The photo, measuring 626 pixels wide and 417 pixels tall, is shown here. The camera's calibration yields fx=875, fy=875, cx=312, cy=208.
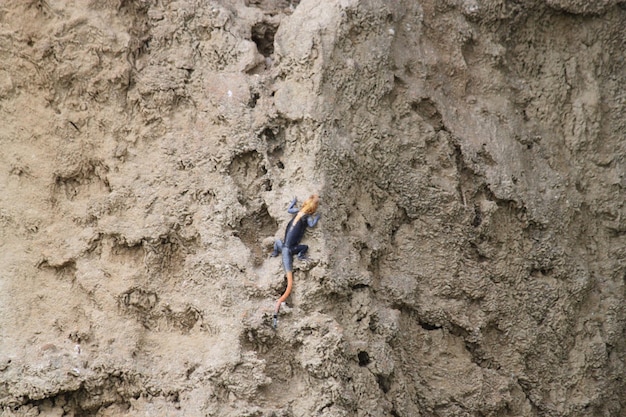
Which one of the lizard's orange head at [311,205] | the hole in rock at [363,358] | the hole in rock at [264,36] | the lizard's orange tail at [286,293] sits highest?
the hole in rock at [264,36]

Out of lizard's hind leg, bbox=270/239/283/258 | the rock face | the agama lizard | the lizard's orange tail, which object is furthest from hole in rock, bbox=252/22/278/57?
the lizard's orange tail

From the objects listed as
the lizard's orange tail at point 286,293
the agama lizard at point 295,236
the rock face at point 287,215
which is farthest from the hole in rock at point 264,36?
the lizard's orange tail at point 286,293

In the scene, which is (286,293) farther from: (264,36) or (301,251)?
Answer: (264,36)

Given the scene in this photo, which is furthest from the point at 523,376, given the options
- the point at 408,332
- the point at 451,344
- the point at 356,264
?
the point at 356,264

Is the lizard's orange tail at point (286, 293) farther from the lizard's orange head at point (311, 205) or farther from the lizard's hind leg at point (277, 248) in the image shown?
the lizard's orange head at point (311, 205)

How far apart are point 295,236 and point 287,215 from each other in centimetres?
15

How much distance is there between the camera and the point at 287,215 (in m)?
4.29

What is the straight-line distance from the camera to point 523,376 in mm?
4914

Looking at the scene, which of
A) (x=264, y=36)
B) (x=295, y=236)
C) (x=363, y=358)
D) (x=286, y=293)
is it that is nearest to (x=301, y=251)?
(x=295, y=236)

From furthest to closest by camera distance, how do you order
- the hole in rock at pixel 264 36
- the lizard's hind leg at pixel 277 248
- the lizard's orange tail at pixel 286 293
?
1. the hole in rock at pixel 264 36
2. the lizard's hind leg at pixel 277 248
3. the lizard's orange tail at pixel 286 293

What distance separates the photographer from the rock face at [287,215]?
4184 millimetres

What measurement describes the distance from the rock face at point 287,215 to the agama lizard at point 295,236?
1.9 inches

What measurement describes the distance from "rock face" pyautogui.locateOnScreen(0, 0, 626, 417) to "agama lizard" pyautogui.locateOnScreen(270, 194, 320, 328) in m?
0.05

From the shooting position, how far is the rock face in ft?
13.7
